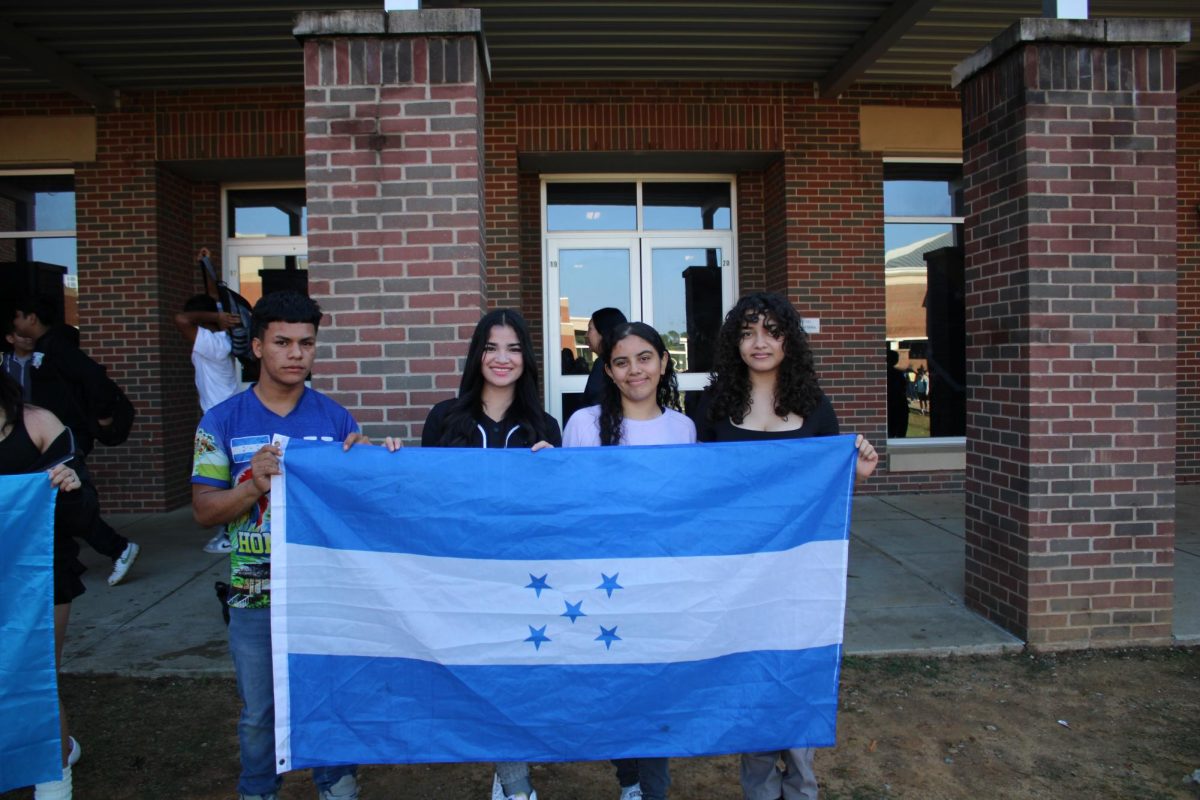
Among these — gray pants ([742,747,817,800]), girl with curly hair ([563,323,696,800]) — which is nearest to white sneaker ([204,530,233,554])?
girl with curly hair ([563,323,696,800])

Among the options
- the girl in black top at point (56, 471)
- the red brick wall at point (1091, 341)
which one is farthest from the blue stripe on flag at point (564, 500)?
the red brick wall at point (1091, 341)

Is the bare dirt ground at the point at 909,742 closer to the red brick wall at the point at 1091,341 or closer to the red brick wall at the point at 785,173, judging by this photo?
the red brick wall at the point at 1091,341

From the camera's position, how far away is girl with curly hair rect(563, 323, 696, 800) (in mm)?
2830

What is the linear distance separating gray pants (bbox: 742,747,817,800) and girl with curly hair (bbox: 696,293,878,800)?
0.13 feet

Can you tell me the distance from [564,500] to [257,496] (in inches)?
36.1

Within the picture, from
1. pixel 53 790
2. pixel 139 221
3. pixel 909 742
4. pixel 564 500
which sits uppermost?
pixel 139 221

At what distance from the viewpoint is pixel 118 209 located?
7629 millimetres

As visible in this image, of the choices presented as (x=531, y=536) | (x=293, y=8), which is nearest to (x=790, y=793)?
(x=531, y=536)

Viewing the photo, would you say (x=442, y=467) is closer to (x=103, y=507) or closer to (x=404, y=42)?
(x=404, y=42)

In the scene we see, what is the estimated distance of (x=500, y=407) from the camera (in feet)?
9.27

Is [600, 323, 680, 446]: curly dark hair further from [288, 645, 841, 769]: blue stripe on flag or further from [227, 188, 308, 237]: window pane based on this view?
[227, 188, 308, 237]: window pane

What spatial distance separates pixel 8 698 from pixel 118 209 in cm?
621

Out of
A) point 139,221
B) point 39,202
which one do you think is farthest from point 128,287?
point 39,202

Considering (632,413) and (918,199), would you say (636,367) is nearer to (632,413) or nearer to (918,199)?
(632,413)
